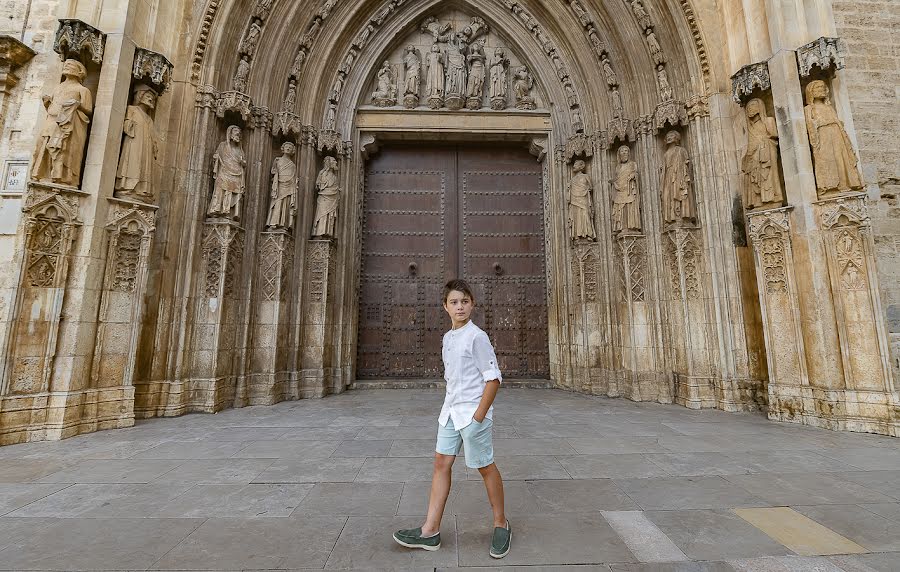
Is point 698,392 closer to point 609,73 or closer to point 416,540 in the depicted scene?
point 416,540

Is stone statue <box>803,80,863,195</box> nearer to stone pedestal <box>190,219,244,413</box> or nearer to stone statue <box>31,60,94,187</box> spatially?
stone pedestal <box>190,219,244,413</box>

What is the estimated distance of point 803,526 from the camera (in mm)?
2494

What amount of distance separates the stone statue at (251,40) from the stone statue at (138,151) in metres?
2.02

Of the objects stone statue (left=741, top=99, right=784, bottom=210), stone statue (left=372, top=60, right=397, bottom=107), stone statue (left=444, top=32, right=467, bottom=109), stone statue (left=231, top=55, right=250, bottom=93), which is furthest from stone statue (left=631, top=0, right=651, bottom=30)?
stone statue (left=231, top=55, right=250, bottom=93)

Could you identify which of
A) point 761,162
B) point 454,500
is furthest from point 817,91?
point 454,500

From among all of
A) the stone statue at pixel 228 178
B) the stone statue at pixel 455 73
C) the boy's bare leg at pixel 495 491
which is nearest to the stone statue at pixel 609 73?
the stone statue at pixel 455 73

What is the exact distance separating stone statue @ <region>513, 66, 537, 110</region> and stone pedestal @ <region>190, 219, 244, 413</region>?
21.1ft

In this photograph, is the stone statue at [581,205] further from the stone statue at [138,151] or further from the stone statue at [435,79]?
the stone statue at [138,151]

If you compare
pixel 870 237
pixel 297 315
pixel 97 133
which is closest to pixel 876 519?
pixel 870 237

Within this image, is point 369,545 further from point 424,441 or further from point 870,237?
point 870,237

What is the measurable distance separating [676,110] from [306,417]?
7.82 meters

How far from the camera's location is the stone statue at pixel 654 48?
7559mm

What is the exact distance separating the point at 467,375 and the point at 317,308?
244 inches

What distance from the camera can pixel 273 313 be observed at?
730 cm
